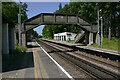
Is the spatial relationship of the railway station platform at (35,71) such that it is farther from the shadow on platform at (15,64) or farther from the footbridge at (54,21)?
the footbridge at (54,21)

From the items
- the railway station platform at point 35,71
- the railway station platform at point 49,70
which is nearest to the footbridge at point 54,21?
the railway station platform at point 35,71

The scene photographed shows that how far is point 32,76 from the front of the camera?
6.68 meters

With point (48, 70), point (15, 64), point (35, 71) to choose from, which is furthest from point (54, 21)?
point (35, 71)

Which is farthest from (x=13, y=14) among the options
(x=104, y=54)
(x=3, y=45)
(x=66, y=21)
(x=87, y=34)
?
(x=104, y=54)

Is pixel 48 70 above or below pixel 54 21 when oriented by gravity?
below

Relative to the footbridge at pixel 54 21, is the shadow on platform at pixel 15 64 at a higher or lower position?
lower

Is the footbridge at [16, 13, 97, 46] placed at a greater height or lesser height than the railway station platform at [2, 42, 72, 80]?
greater

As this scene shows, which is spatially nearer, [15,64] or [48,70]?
[48,70]

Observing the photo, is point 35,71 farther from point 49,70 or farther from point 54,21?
point 54,21

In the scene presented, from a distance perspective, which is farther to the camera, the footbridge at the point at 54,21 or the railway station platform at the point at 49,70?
the footbridge at the point at 54,21

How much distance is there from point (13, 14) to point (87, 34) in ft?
95.5

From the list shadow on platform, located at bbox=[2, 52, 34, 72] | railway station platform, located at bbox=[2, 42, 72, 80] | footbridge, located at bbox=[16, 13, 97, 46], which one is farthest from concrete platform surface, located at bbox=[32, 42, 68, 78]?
footbridge, located at bbox=[16, 13, 97, 46]

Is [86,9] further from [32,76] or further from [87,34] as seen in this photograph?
[32,76]

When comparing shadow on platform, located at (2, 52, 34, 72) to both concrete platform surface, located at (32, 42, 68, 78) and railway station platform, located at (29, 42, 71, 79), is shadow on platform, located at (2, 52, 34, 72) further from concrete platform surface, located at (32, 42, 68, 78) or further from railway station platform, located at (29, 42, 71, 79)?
concrete platform surface, located at (32, 42, 68, 78)
